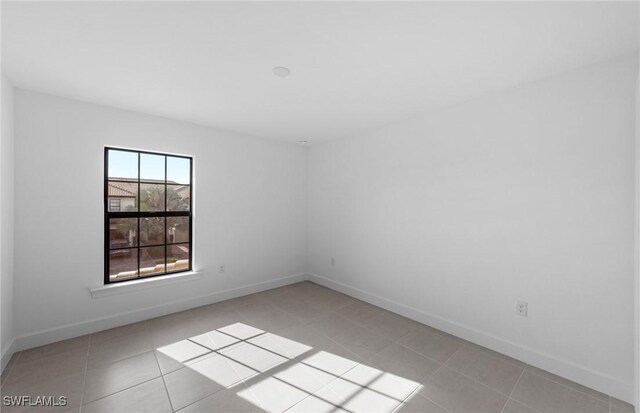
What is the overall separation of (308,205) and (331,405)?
3.33 m

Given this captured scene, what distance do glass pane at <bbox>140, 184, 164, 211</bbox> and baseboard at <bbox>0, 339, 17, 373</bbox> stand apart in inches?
62.6

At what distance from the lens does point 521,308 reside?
238 cm

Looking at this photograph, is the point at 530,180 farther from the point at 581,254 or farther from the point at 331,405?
the point at 331,405

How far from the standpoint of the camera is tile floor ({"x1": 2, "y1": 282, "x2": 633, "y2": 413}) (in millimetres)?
1854

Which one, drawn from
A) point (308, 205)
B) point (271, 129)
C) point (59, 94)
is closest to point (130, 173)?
point (59, 94)

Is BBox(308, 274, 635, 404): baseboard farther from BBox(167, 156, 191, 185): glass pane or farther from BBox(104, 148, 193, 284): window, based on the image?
BBox(167, 156, 191, 185): glass pane

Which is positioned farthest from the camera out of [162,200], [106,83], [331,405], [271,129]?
[271,129]

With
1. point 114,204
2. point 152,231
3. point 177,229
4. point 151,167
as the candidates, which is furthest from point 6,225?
point 177,229

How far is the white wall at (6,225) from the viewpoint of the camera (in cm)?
218

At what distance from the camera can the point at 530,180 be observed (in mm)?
2334

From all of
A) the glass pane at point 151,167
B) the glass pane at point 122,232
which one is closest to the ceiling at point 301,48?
the glass pane at point 151,167

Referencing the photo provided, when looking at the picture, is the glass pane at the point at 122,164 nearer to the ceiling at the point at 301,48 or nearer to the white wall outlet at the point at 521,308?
the ceiling at the point at 301,48

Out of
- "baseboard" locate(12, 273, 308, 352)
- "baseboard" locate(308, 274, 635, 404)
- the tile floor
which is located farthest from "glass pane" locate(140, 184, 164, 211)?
"baseboard" locate(308, 274, 635, 404)

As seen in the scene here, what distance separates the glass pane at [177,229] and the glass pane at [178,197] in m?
0.15
